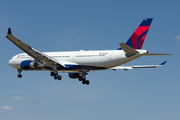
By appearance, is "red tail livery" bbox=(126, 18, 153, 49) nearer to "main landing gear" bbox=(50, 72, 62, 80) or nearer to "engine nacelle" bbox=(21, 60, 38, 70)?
"main landing gear" bbox=(50, 72, 62, 80)

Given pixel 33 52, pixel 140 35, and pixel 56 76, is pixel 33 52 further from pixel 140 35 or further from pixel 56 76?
pixel 140 35

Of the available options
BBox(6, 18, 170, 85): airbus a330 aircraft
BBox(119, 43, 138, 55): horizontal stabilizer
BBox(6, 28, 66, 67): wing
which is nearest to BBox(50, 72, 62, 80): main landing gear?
BBox(6, 18, 170, 85): airbus a330 aircraft

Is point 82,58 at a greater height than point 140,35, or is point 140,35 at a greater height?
point 140,35

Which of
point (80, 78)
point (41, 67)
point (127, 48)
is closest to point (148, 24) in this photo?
point (127, 48)

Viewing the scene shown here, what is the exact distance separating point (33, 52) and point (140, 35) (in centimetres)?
1479

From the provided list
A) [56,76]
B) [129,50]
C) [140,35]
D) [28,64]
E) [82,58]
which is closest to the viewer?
[129,50]

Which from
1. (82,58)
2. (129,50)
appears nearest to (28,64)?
(82,58)

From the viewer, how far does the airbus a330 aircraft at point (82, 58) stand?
131 feet

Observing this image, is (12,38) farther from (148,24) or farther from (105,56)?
(148,24)

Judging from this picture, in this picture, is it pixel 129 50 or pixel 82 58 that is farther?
pixel 82 58

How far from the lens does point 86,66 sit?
42.8 m

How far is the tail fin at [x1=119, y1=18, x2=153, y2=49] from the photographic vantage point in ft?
138

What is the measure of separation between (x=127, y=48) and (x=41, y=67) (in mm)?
13632

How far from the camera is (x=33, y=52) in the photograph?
40562 millimetres
